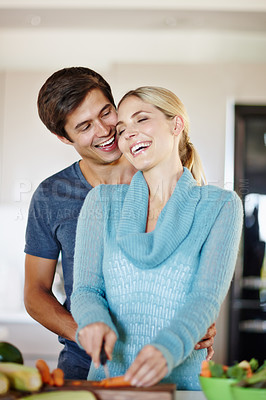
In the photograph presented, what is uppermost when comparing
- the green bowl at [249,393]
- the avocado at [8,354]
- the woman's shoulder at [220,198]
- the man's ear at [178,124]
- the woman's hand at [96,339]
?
the man's ear at [178,124]

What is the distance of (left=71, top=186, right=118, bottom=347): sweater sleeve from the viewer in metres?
1.23

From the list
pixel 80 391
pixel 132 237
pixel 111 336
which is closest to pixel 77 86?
pixel 132 237

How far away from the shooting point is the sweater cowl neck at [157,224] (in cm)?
126

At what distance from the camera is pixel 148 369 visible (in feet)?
3.15

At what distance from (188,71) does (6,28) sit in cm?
92

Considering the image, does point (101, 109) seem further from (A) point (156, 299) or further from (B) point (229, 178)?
(B) point (229, 178)

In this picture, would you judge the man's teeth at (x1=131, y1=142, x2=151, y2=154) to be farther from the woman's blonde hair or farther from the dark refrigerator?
the dark refrigerator

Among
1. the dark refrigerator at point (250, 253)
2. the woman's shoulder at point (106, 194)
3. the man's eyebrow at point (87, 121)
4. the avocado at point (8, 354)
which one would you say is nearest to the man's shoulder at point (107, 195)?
the woman's shoulder at point (106, 194)

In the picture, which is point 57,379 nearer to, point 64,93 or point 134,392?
point 134,392

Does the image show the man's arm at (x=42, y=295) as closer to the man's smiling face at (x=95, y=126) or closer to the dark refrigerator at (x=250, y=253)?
the man's smiling face at (x=95, y=126)

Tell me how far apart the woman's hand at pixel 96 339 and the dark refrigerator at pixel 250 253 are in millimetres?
2080

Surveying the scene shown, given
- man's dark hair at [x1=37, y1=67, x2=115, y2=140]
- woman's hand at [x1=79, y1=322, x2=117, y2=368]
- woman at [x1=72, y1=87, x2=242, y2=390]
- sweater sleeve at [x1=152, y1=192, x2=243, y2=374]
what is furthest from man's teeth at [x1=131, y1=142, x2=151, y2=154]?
woman's hand at [x1=79, y1=322, x2=117, y2=368]

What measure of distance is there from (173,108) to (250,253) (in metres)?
1.85

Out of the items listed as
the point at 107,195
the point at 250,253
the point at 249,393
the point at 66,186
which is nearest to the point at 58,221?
the point at 66,186
